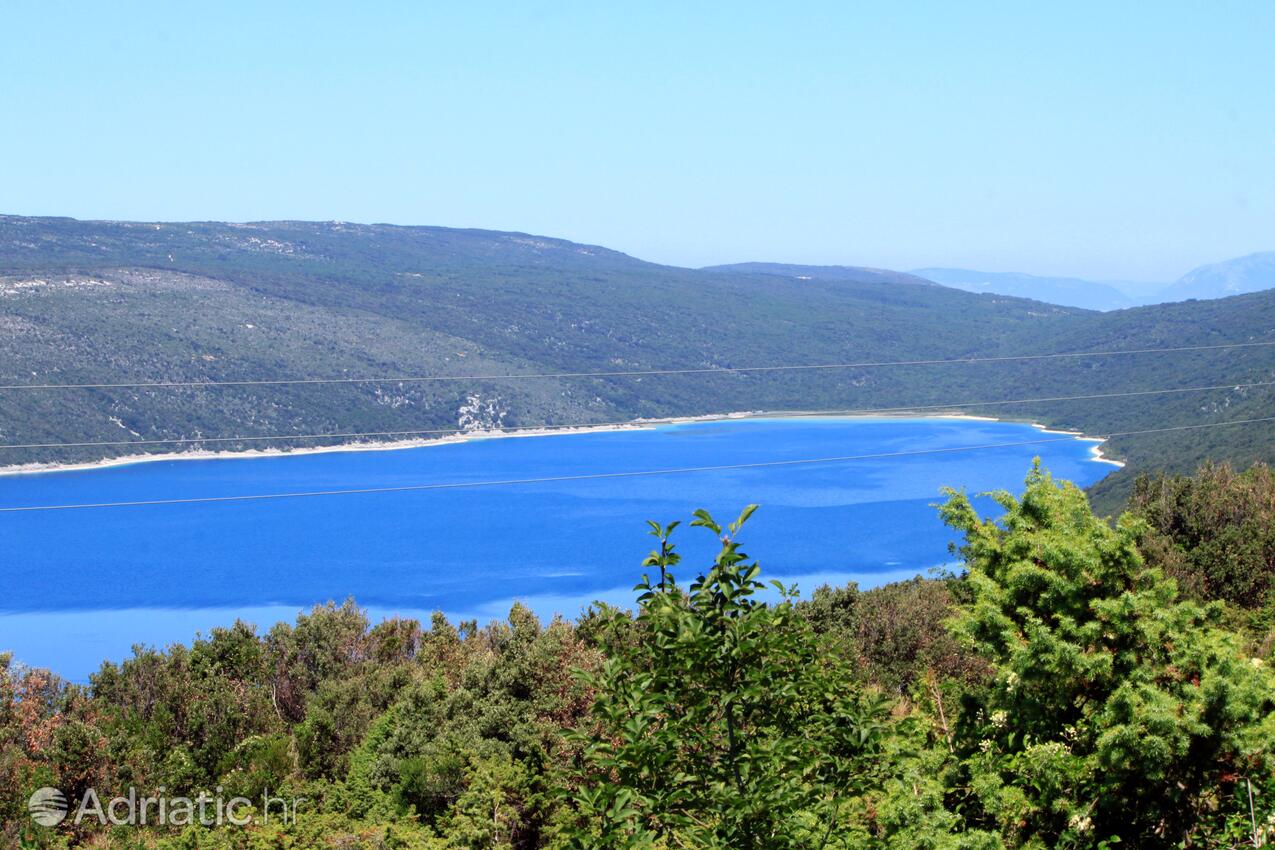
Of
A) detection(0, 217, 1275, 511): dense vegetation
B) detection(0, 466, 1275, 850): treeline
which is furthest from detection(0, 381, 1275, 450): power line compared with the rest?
detection(0, 466, 1275, 850): treeline

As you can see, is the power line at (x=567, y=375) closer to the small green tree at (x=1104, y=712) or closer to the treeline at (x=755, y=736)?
the treeline at (x=755, y=736)

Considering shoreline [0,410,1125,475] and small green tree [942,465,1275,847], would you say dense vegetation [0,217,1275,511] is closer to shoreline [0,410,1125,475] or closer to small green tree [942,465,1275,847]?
shoreline [0,410,1125,475]

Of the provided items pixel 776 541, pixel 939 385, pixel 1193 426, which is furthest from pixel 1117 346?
pixel 776 541

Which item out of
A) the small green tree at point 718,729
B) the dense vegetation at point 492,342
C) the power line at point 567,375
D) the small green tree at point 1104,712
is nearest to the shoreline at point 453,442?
the dense vegetation at point 492,342

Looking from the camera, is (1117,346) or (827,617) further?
(1117,346)

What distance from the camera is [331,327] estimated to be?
322 ft

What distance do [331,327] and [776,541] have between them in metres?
53.1

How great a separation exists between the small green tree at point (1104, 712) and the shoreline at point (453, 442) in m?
42.3

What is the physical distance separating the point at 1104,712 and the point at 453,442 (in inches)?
3507

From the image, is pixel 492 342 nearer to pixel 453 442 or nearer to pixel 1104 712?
pixel 453 442

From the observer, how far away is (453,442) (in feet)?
308

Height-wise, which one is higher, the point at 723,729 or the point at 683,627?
the point at 683,627

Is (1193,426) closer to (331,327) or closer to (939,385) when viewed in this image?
(939,385)

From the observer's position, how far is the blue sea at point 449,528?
156 feet
